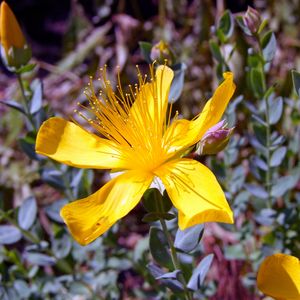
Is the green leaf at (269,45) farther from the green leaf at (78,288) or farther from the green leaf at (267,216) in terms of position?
the green leaf at (78,288)

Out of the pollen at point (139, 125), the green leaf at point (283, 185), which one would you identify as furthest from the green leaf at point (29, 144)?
the green leaf at point (283, 185)

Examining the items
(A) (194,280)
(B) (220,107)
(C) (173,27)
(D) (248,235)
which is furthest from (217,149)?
(C) (173,27)

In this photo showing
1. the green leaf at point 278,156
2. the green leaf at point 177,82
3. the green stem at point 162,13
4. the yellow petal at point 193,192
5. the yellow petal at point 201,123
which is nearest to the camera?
the yellow petal at point 193,192

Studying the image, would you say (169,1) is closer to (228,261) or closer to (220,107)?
(228,261)

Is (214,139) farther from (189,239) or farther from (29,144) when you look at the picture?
(29,144)

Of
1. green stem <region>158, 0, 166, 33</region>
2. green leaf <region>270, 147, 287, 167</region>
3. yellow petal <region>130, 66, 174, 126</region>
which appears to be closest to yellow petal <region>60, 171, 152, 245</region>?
yellow petal <region>130, 66, 174, 126</region>

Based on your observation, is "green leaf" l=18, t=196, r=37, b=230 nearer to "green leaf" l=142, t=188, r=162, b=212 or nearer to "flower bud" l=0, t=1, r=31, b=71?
"flower bud" l=0, t=1, r=31, b=71
